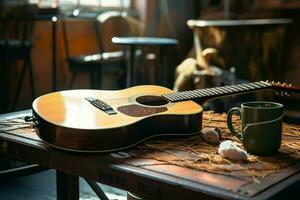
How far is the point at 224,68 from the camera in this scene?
11.9ft

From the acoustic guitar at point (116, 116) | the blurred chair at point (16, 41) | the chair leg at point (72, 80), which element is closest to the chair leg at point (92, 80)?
the chair leg at point (72, 80)

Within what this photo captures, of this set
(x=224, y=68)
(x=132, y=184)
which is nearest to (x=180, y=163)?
(x=132, y=184)

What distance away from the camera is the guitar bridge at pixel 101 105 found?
4.45ft

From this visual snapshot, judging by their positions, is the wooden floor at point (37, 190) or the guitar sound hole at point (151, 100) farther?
the wooden floor at point (37, 190)

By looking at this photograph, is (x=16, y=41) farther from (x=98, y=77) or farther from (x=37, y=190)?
(x=37, y=190)

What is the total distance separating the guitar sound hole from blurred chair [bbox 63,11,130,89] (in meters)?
2.14

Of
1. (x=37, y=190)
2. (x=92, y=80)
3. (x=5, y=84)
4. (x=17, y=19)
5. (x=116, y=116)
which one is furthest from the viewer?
(x=92, y=80)

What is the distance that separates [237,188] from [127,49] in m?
3.17

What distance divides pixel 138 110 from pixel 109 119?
119 millimetres

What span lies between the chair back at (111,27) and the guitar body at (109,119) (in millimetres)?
2553

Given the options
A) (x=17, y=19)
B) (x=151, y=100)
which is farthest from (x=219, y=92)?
(x=17, y=19)

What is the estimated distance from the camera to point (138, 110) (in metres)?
1.38

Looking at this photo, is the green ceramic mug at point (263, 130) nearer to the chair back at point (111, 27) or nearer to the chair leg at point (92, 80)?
the chair leg at point (92, 80)

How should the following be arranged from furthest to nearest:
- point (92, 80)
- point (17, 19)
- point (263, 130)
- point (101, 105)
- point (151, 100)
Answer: point (92, 80), point (17, 19), point (151, 100), point (101, 105), point (263, 130)
